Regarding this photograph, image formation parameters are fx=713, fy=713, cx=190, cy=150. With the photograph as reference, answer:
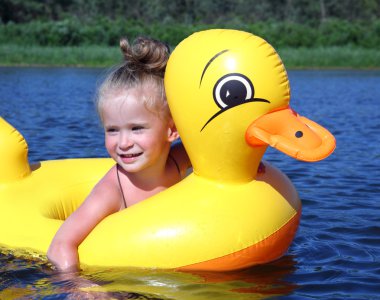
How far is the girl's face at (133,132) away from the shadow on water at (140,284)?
508mm

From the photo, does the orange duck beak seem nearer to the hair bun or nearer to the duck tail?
the hair bun

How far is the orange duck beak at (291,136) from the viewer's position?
293 cm

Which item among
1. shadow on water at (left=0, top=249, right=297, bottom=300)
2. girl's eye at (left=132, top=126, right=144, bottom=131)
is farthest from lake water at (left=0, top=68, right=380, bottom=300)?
girl's eye at (left=132, top=126, right=144, bottom=131)

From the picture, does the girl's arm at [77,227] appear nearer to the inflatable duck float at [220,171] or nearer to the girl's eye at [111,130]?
the inflatable duck float at [220,171]

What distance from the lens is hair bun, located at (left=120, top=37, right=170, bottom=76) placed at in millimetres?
3301

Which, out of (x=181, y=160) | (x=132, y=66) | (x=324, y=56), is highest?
(x=132, y=66)

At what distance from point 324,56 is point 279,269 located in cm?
2604

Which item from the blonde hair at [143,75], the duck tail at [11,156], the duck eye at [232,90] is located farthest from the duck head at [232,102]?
the duck tail at [11,156]

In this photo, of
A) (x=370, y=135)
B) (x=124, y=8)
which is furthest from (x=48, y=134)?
(x=124, y=8)

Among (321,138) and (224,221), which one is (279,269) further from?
(321,138)

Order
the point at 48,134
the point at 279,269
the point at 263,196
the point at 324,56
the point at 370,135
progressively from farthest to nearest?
the point at 324,56, the point at 370,135, the point at 48,134, the point at 279,269, the point at 263,196

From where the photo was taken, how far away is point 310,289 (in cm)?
323

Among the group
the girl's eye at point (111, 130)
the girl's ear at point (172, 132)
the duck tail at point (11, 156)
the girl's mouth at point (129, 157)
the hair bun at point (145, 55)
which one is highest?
the hair bun at point (145, 55)

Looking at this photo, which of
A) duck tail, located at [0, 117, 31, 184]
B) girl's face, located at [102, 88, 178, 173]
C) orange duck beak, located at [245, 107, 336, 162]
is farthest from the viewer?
duck tail, located at [0, 117, 31, 184]
